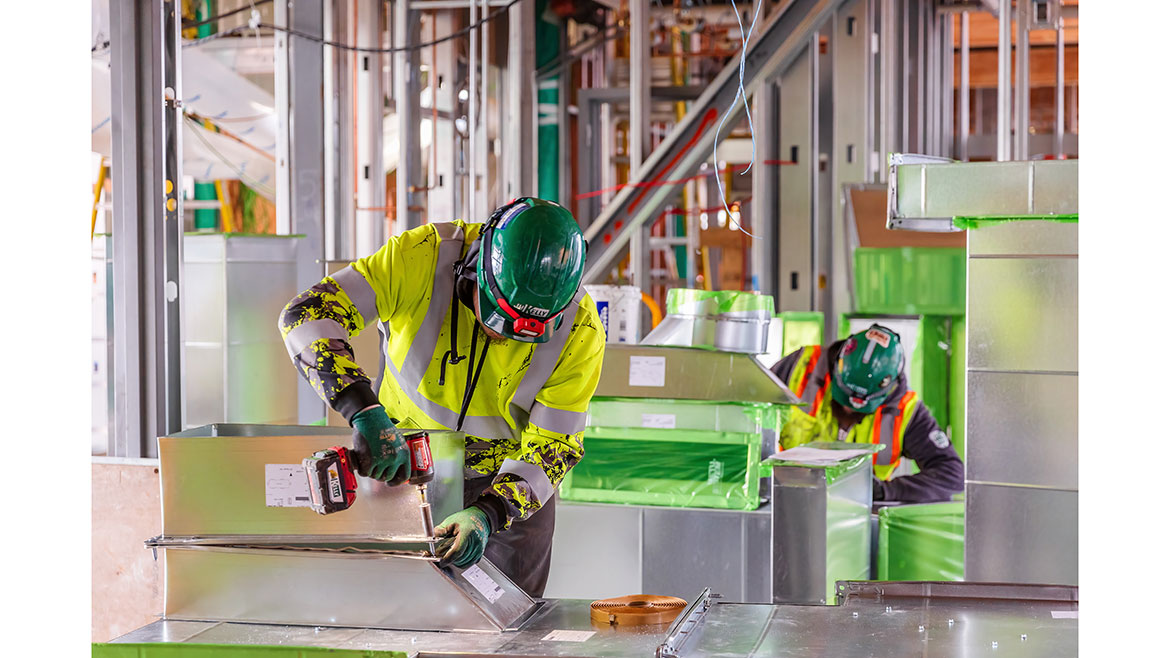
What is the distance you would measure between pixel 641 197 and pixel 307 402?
2.50m

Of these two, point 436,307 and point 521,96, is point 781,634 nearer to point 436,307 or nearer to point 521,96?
point 436,307

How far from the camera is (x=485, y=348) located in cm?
256

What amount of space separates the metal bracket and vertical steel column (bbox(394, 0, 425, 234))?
4356 mm

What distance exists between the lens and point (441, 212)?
7395 millimetres

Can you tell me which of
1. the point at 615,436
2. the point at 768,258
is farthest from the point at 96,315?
the point at 768,258

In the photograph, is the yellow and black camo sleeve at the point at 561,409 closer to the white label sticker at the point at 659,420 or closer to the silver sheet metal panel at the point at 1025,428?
the silver sheet metal panel at the point at 1025,428

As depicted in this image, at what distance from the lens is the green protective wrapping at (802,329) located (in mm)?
6465

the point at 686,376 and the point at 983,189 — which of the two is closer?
the point at 983,189

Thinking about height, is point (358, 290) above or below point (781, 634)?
above

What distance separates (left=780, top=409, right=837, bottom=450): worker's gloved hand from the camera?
4.65 metres

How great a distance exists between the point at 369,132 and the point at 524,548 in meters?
3.94

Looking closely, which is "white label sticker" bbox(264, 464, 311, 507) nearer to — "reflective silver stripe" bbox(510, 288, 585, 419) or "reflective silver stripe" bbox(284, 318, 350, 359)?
"reflective silver stripe" bbox(284, 318, 350, 359)

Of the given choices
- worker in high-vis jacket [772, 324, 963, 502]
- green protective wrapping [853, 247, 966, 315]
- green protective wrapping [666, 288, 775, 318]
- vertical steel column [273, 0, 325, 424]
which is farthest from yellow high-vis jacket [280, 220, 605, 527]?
green protective wrapping [853, 247, 966, 315]

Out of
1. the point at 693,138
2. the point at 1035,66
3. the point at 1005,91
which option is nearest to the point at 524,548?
the point at 1005,91
